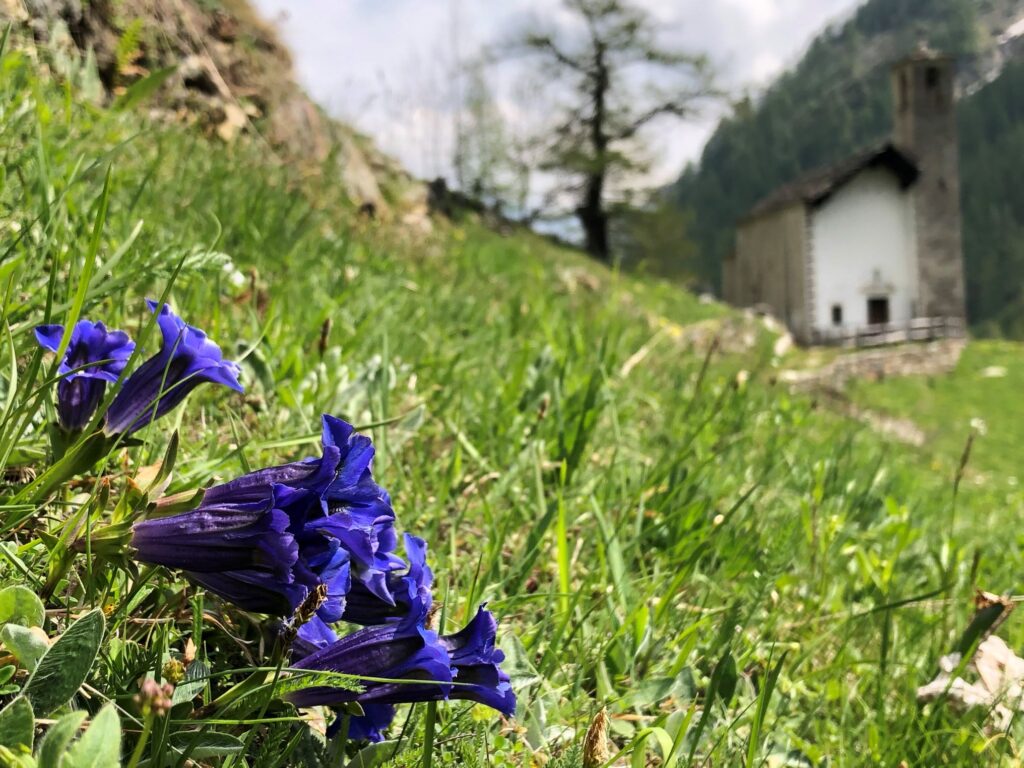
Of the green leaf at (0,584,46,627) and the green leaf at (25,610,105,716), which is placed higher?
the green leaf at (0,584,46,627)

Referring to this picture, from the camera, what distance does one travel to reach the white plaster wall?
28.6 metres

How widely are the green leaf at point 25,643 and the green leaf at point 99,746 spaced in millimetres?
158

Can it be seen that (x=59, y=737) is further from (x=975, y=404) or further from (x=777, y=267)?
(x=777, y=267)

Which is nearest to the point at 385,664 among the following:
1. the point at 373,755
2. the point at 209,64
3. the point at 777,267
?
the point at 373,755

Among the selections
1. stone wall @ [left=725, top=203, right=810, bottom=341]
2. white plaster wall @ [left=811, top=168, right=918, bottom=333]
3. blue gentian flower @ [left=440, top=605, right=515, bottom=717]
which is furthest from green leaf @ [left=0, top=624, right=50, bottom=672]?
white plaster wall @ [left=811, top=168, right=918, bottom=333]

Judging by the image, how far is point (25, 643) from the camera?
65cm

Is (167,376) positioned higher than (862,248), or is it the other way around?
(862,248)

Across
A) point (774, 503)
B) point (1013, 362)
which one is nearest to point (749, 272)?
point (1013, 362)

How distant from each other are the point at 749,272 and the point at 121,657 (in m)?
35.0

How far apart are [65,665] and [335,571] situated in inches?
9.0

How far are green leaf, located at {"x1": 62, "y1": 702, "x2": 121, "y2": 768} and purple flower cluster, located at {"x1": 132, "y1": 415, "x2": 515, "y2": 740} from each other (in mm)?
162

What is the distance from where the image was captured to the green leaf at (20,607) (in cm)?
68

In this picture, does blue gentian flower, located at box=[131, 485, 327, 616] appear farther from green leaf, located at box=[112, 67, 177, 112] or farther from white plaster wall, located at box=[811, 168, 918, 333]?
white plaster wall, located at box=[811, 168, 918, 333]

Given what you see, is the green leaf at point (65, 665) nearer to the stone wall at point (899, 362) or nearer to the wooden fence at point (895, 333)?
the stone wall at point (899, 362)
